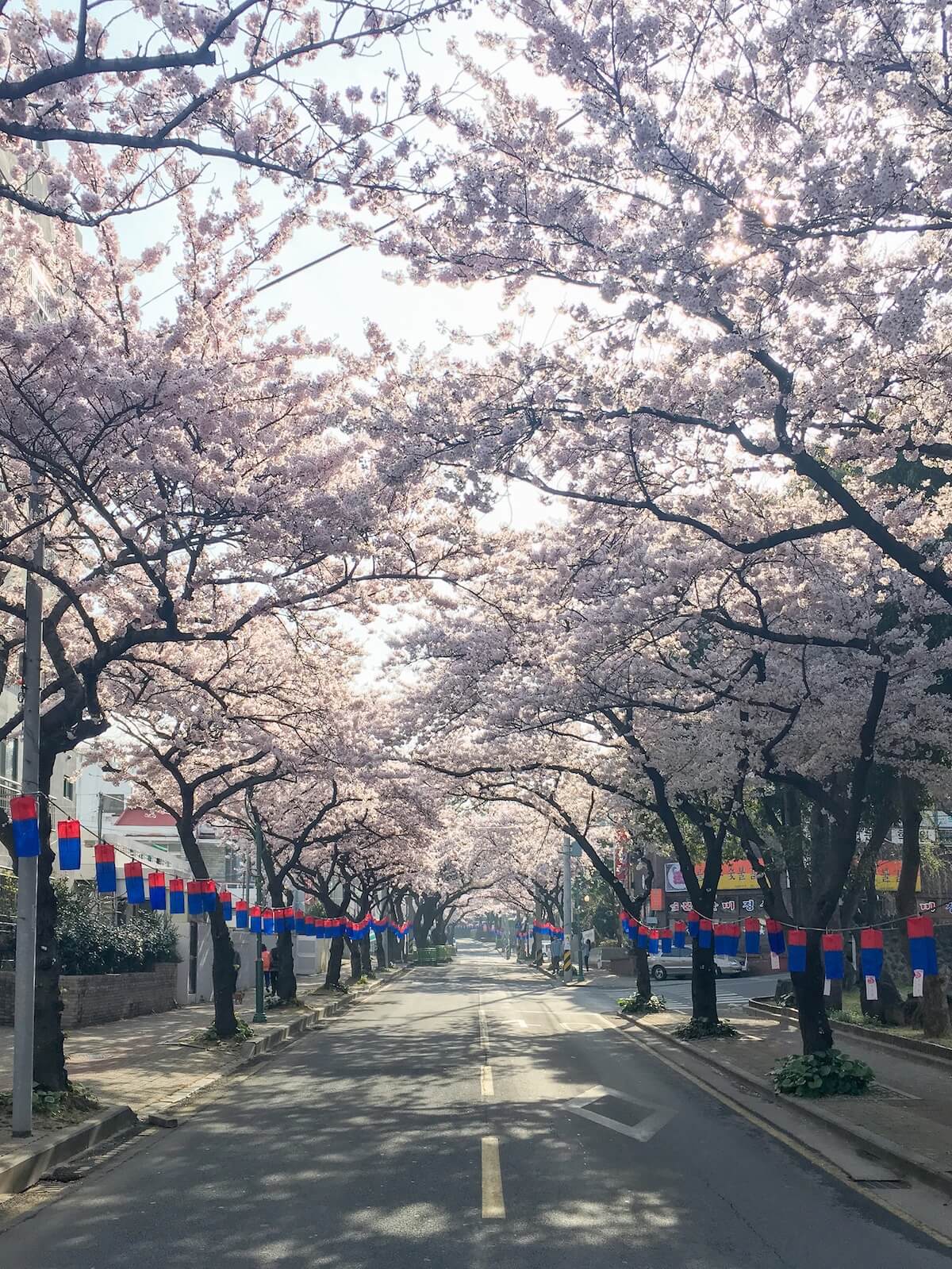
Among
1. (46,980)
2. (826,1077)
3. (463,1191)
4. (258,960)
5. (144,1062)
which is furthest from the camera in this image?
(258,960)

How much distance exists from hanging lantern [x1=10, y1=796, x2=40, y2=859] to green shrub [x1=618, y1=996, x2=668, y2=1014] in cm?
2354

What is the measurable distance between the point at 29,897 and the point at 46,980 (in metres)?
2.04

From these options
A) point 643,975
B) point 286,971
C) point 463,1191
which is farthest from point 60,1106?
point 643,975

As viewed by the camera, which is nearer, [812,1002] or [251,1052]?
[812,1002]

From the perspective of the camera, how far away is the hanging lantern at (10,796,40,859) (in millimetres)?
11969

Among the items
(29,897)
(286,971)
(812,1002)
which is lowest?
(286,971)

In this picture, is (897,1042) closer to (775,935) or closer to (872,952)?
(775,935)

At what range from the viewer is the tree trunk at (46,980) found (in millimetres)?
13188

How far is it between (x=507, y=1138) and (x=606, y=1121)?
1828mm

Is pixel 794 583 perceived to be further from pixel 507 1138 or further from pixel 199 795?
pixel 199 795

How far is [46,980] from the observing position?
13570 millimetres

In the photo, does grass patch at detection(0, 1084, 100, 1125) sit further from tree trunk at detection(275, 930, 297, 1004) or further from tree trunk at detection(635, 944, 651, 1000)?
tree trunk at detection(635, 944, 651, 1000)

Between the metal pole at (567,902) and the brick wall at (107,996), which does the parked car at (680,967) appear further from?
the brick wall at (107,996)

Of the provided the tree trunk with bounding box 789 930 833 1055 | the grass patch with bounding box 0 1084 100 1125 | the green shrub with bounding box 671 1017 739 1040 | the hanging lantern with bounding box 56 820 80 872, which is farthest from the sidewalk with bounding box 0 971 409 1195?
the green shrub with bounding box 671 1017 739 1040
